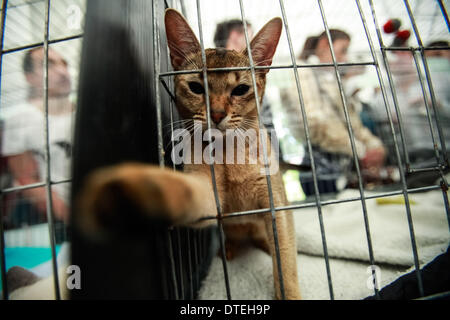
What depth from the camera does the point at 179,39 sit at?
2.68 feet

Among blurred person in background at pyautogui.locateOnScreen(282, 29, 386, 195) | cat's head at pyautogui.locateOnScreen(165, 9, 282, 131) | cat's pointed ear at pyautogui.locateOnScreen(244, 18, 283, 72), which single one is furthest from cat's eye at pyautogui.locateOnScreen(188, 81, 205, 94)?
blurred person in background at pyautogui.locateOnScreen(282, 29, 386, 195)

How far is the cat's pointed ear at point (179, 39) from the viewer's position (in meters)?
0.75

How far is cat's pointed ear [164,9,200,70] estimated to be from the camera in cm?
75

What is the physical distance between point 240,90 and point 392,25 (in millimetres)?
1129

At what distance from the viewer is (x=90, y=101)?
43 centimetres

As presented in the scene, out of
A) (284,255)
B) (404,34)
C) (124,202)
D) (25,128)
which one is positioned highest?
(404,34)

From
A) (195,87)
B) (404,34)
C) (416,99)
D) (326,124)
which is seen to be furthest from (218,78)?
(416,99)

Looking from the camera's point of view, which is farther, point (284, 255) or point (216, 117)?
point (284, 255)

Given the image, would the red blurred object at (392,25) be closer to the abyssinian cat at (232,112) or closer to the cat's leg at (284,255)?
the abyssinian cat at (232,112)

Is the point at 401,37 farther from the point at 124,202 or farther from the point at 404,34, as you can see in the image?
the point at 124,202

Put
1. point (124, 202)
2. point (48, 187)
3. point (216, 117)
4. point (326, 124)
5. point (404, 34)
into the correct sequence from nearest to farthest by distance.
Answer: point (124, 202)
point (48, 187)
point (216, 117)
point (404, 34)
point (326, 124)

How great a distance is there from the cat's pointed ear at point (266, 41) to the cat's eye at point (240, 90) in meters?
0.13

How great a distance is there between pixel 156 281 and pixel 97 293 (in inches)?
3.9

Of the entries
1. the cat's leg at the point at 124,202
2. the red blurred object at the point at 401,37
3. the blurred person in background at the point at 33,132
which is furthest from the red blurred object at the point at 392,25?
the blurred person in background at the point at 33,132
